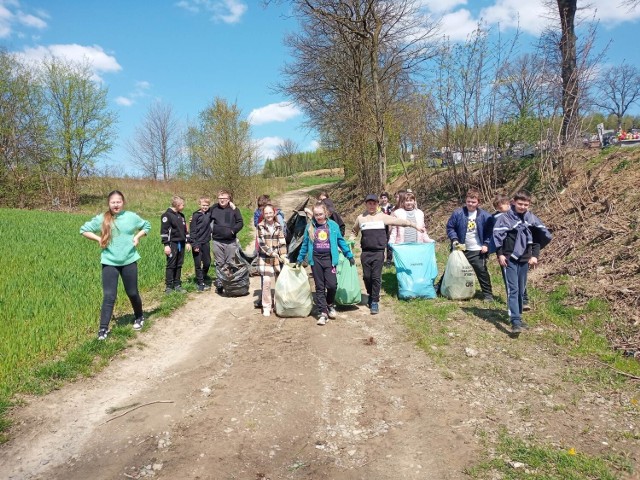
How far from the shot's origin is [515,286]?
5387mm

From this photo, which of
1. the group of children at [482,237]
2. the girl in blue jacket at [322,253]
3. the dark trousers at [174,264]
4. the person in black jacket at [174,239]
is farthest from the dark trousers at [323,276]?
the dark trousers at [174,264]

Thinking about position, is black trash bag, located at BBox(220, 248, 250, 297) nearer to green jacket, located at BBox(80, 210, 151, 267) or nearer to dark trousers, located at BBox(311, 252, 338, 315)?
dark trousers, located at BBox(311, 252, 338, 315)

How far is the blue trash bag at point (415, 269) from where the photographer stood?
693 cm

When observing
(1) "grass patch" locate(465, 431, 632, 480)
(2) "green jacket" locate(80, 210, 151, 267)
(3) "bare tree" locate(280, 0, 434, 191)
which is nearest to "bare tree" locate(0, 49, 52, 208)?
(3) "bare tree" locate(280, 0, 434, 191)

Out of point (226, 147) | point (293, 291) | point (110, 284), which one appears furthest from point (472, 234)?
point (226, 147)

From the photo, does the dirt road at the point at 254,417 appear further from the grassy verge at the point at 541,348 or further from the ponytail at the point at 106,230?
the ponytail at the point at 106,230

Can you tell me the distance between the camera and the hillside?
18.5 feet

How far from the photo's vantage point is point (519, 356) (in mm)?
4785

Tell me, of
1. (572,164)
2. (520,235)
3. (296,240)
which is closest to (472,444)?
(520,235)

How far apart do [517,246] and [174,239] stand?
5651 millimetres

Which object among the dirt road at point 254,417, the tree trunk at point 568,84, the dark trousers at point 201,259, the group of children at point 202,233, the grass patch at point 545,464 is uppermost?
the tree trunk at point 568,84

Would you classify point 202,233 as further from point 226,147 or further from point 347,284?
point 226,147

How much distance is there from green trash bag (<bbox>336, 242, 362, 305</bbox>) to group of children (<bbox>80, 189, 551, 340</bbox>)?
0.22m

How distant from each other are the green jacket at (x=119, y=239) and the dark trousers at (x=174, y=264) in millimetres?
2236
